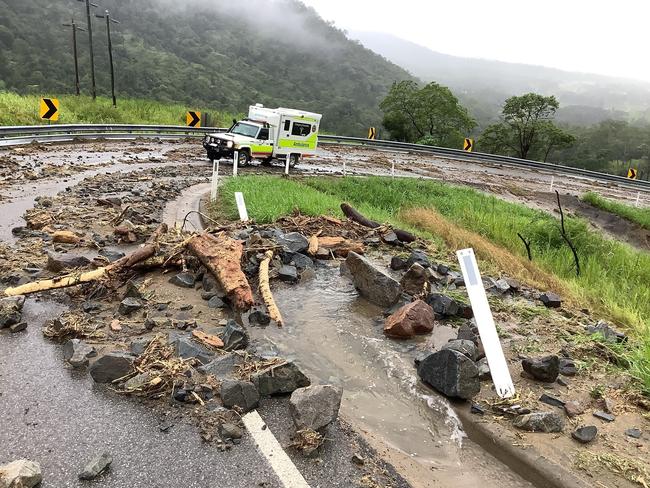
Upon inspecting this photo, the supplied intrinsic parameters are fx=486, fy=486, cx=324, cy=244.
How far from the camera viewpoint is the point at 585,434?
3.62 m

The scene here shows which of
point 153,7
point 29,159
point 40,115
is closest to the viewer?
point 29,159

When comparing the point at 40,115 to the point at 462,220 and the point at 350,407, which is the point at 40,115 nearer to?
the point at 462,220

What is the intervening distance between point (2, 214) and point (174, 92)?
69.5 meters

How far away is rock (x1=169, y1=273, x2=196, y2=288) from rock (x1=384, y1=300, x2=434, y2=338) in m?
2.45

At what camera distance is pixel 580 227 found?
13047mm

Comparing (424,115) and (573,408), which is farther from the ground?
(573,408)

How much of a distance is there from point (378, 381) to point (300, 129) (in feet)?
66.6

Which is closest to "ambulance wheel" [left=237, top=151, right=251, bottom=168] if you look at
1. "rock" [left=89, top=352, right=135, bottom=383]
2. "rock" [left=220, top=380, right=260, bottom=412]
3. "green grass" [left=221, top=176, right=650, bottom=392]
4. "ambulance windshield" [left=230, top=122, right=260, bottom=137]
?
"ambulance windshield" [left=230, top=122, right=260, bottom=137]

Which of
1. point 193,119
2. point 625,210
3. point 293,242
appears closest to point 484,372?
point 293,242

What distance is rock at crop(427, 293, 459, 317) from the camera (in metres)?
6.03

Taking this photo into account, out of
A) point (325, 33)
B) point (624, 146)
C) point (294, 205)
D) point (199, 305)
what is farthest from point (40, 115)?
point (325, 33)

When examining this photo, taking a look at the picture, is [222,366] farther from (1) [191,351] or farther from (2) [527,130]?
(2) [527,130]

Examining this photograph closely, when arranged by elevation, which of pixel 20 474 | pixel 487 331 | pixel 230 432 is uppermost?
pixel 487 331

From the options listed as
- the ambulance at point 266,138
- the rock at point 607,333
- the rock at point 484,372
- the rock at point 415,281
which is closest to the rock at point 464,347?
the rock at point 484,372
